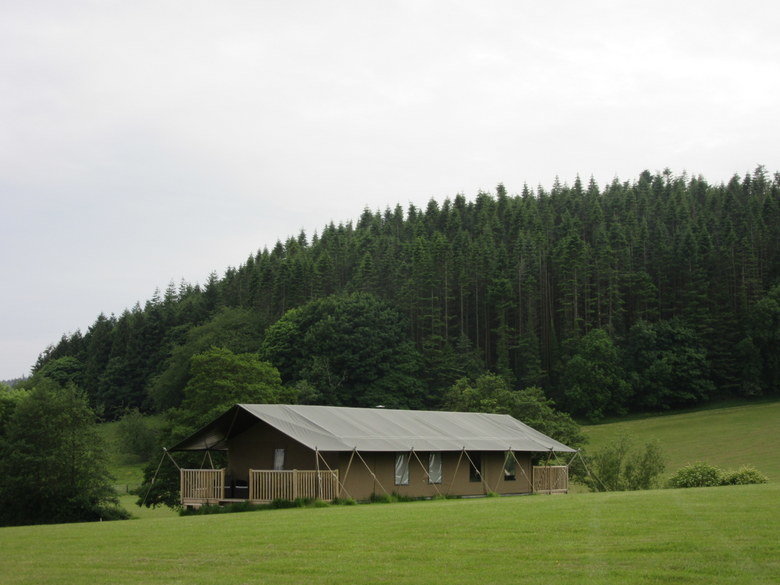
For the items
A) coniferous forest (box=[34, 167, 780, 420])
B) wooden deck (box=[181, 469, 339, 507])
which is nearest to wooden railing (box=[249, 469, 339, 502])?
wooden deck (box=[181, 469, 339, 507])

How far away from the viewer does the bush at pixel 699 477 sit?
33169 millimetres

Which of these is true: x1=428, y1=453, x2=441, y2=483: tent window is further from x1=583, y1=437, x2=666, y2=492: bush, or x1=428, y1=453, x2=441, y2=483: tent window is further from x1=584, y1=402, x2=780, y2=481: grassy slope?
x1=584, y1=402, x2=780, y2=481: grassy slope

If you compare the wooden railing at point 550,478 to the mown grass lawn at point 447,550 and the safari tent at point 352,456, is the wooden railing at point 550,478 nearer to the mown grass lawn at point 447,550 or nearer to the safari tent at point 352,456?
the safari tent at point 352,456

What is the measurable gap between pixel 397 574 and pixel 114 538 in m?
8.28

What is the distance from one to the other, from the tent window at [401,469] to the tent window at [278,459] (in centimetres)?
448

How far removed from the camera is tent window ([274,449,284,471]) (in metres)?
31.4

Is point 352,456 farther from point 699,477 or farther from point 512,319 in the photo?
point 512,319

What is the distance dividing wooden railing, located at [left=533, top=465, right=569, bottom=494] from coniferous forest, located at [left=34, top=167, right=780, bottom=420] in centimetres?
3041

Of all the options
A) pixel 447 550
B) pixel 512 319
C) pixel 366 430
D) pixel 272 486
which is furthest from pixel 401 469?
pixel 512 319

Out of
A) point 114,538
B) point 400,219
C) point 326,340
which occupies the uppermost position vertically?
point 400,219

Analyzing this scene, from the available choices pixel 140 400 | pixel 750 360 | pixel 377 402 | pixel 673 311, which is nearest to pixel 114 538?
pixel 377 402

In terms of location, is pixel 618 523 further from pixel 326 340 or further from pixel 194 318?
pixel 194 318

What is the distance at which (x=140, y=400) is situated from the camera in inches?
4343

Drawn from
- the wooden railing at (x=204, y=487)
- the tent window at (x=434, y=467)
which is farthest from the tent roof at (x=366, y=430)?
the wooden railing at (x=204, y=487)
